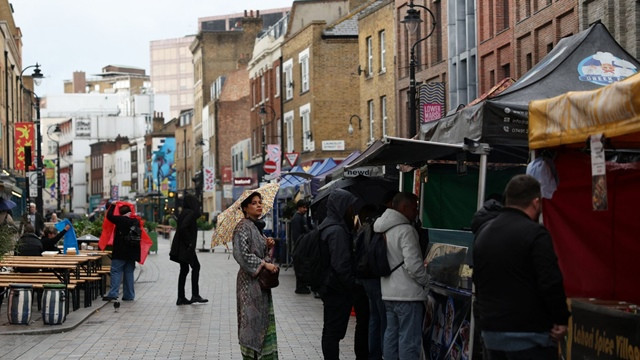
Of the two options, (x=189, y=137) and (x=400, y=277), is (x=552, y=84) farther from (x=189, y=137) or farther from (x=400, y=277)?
(x=189, y=137)

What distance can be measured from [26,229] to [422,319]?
14.2m

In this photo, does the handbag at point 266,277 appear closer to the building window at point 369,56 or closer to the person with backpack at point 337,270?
the person with backpack at point 337,270

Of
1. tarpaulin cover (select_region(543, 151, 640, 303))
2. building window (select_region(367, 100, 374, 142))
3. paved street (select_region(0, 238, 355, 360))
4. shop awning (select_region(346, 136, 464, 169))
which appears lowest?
paved street (select_region(0, 238, 355, 360))

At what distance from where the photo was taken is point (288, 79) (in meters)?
64.7

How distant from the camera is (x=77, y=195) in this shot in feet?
549

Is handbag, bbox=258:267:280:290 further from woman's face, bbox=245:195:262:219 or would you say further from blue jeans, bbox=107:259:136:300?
blue jeans, bbox=107:259:136:300

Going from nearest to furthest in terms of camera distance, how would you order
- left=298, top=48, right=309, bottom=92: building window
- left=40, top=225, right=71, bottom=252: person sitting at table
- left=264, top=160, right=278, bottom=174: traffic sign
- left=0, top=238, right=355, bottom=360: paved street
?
A: left=0, top=238, right=355, bottom=360: paved street → left=40, top=225, right=71, bottom=252: person sitting at table → left=264, top=160, right=278, bottom=174: traffic sign → left=298, top=48, right=309, bottom=92: building window

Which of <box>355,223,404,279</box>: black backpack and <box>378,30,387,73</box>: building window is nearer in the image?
<box>355,223,404,279</box>: black backpack

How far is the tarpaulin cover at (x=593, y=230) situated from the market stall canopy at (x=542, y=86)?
576 millimetres

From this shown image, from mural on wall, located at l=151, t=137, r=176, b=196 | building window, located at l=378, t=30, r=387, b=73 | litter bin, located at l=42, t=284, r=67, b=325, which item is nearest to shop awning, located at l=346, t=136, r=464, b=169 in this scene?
litter bin, located at l=42, t=284, r=67, b=325

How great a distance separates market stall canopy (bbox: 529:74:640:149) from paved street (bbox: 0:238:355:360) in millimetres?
5326

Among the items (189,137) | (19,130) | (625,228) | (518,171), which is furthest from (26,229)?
(189,137)

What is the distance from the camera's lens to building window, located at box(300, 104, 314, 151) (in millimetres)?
59006

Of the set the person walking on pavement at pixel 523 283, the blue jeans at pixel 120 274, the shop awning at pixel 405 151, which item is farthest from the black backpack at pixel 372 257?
the blue jeans at pixel 120 274
